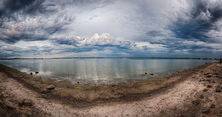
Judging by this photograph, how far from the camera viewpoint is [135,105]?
2762 cm

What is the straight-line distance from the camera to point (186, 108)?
89.6 ft

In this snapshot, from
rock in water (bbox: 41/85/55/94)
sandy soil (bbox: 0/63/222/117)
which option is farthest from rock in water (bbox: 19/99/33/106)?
rock in water (bbox: 41/85/55/94)

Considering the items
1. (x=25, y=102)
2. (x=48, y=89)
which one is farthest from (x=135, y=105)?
(x=25, y=102)

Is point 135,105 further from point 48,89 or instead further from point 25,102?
point 25,102

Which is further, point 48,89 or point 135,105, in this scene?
point 48,89

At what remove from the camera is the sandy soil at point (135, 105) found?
1021 inches

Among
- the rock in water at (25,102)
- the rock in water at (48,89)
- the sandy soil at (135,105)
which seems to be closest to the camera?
the sandy soil at (135,105)

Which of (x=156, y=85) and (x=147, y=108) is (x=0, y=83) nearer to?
(x=147, y=108)

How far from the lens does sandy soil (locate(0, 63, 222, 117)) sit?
25.9 metres

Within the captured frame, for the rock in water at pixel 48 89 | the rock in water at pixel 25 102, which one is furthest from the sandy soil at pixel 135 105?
the rock in water at pixel 48 89

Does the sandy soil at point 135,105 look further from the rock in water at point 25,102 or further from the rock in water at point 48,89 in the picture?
the rock in water at point 48,89

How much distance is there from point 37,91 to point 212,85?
22.8 metres

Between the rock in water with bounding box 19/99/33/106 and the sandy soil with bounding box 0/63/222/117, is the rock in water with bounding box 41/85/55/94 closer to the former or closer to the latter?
the sandy soil with bounding box 0/63/222/117

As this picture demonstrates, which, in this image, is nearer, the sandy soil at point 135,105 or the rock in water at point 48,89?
the sandy soil at point 135,105
